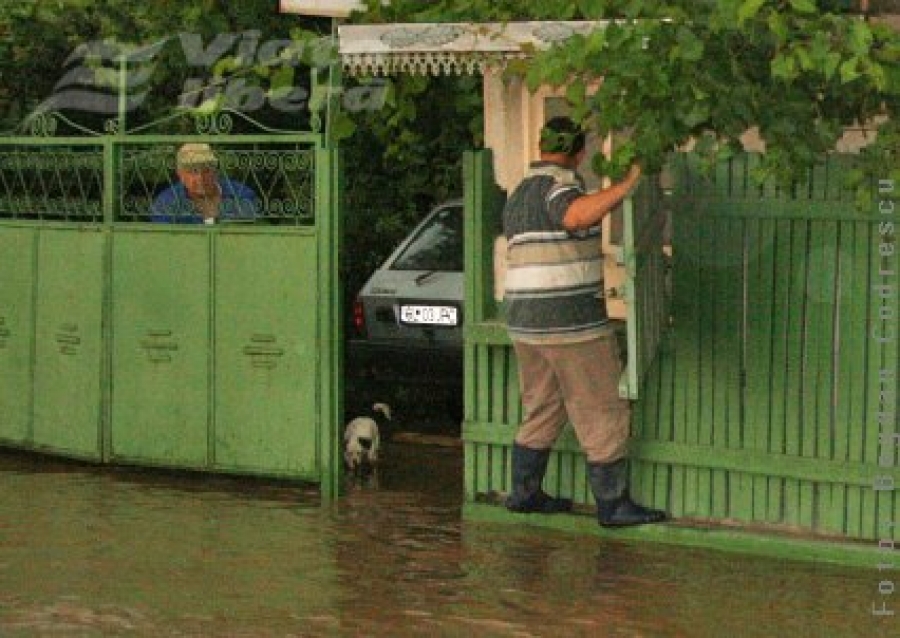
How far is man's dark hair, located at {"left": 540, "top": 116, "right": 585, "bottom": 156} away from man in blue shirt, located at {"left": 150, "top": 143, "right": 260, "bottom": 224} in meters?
2.68

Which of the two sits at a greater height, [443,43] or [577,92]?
[443,43]

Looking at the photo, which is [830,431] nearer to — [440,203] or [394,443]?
[394,443]

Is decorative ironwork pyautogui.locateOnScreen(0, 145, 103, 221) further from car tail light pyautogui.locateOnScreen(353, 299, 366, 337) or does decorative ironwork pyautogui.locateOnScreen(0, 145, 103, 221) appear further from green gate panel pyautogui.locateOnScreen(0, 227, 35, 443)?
car tail light pyautogui.locateOnScreen(353, 299, 366, 337)

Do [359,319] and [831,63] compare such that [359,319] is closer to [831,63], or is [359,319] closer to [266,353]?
[266,353]

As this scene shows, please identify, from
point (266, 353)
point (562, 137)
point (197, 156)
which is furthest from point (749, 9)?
point (197, 156)

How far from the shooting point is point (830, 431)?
11.0 metres

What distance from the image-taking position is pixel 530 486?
11.8 m

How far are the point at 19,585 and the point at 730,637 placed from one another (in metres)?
3.16

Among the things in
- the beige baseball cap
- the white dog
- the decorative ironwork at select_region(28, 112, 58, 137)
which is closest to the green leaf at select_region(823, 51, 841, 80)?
the beige baseball cap

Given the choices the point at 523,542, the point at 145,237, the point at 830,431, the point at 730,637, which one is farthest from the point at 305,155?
the point at 730,637

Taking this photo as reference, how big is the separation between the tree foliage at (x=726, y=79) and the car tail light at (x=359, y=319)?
572 cm

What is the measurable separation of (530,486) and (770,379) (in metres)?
1.36

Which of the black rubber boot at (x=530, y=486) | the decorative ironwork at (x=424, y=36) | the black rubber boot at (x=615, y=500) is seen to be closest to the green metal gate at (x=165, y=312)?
the decorative ironwork at (x=424, y=36)

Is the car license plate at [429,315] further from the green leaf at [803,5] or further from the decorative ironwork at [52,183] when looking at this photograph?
the green leaf at [803,5]
